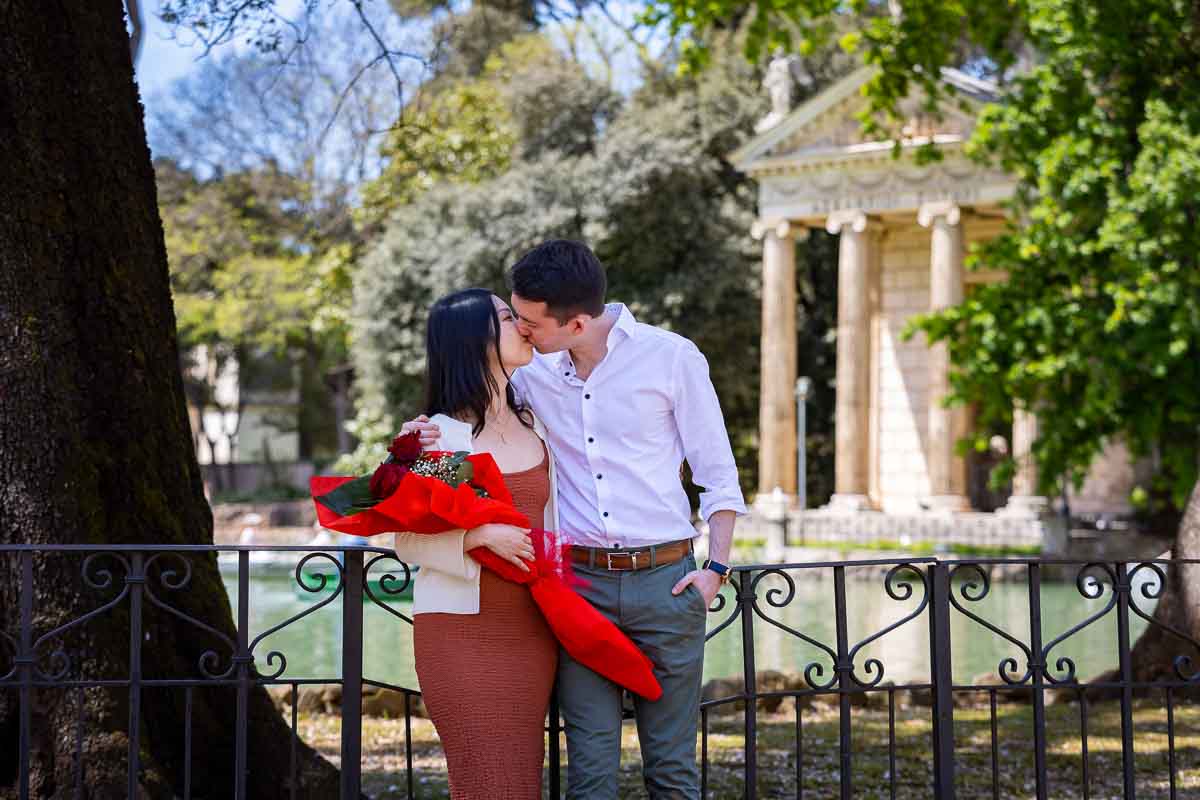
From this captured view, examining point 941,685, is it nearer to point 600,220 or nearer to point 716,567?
point 716,567

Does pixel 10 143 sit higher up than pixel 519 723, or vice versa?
pixel 10 143

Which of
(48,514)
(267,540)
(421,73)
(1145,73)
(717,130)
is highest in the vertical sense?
(717,130)

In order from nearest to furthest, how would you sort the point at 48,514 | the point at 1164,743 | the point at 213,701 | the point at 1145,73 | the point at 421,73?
the point at 48,514, the point at 213,701, the point at 1164,743, the point at 421,73, the point at 1145,73

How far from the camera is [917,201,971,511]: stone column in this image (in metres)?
35.5

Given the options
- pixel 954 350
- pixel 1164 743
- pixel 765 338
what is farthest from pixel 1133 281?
pixel 765 338

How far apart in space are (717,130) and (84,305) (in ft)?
111

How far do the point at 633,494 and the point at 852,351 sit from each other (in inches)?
1326

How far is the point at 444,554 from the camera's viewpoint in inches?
150

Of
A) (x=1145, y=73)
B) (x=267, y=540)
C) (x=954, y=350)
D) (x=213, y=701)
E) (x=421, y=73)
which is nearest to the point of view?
(x=213, y=701)

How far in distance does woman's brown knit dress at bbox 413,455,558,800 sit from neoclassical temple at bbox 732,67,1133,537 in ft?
106

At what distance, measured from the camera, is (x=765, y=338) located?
36781mm

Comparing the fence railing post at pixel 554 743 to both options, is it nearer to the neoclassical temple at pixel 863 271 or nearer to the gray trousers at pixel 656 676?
the gray trousers at pixel 656 676

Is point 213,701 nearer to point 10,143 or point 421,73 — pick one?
point 10,143

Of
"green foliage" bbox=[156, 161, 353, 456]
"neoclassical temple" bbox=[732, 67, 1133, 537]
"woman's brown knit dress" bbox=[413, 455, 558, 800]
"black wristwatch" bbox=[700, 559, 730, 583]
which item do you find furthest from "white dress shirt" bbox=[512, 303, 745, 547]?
"green foliage" bbox=[156, 161, 353, 456]
